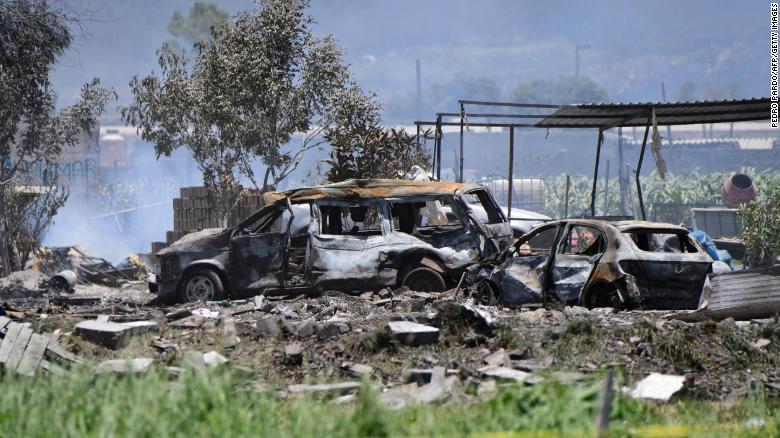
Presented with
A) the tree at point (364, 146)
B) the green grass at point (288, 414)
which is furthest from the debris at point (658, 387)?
the tree at point (364, 146)

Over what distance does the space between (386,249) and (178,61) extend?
47.8ft

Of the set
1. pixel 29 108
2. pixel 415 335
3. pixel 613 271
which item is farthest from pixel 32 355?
pixel 29 108

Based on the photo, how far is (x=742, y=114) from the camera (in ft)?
70.0

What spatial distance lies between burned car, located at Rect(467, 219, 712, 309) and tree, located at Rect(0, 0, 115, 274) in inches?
497

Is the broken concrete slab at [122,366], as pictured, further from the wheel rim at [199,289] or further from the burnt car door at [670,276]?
the wheel rim at [199,289]

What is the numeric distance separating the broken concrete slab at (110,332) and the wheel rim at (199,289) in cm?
435

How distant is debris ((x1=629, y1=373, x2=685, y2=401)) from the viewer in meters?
8.79

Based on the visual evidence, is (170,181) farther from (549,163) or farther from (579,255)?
(579,255)

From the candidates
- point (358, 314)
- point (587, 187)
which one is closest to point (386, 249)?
point (358, 314)

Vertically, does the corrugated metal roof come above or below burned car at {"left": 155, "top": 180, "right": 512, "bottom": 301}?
above

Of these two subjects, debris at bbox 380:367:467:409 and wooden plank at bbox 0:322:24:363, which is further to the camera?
wooden plank at bbox 0:322:24:363

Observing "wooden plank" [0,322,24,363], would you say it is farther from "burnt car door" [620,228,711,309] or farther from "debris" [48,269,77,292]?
"debris" [48,269,77,292]

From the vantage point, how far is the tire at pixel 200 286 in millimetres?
16281

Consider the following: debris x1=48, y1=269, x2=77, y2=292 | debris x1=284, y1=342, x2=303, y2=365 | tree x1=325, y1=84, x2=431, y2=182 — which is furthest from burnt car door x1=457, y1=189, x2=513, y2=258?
debris x1=48, y1=269, x2=77, y2=292
